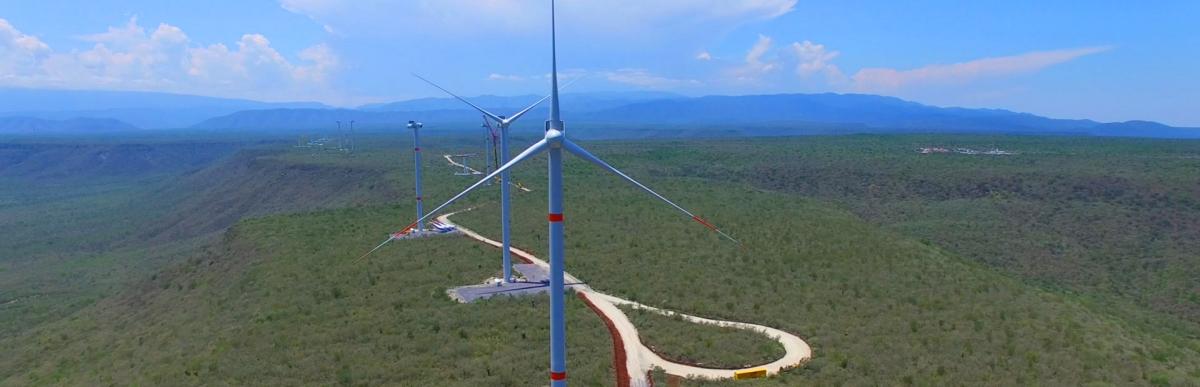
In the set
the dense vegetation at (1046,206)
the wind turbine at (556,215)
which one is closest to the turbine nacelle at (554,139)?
the wind turbine at (556,215)

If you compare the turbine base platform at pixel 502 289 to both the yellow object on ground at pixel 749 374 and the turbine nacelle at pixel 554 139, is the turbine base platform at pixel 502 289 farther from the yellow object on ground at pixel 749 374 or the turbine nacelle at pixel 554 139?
the turbine nacelle at pixel 554 139

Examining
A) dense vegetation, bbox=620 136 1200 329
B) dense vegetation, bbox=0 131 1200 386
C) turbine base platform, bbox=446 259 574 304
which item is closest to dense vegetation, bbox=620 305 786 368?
dense vegetation, bbox=0 131 1200 386

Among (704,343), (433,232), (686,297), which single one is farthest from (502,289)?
(433,232)

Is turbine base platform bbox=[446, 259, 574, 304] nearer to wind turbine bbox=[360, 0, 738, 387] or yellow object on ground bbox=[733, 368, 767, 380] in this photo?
yellow object on ground bbox=[733, 368, 767, 380]

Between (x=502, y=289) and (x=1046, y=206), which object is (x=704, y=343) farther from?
(x=1046, y=206)

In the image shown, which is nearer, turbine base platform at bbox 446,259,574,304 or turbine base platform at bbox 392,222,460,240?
turbine base platform at bbox 446,259,574,304

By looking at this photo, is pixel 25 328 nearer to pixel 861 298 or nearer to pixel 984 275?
pixel 861 298

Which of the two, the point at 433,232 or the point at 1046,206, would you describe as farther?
the point at 1046,206
